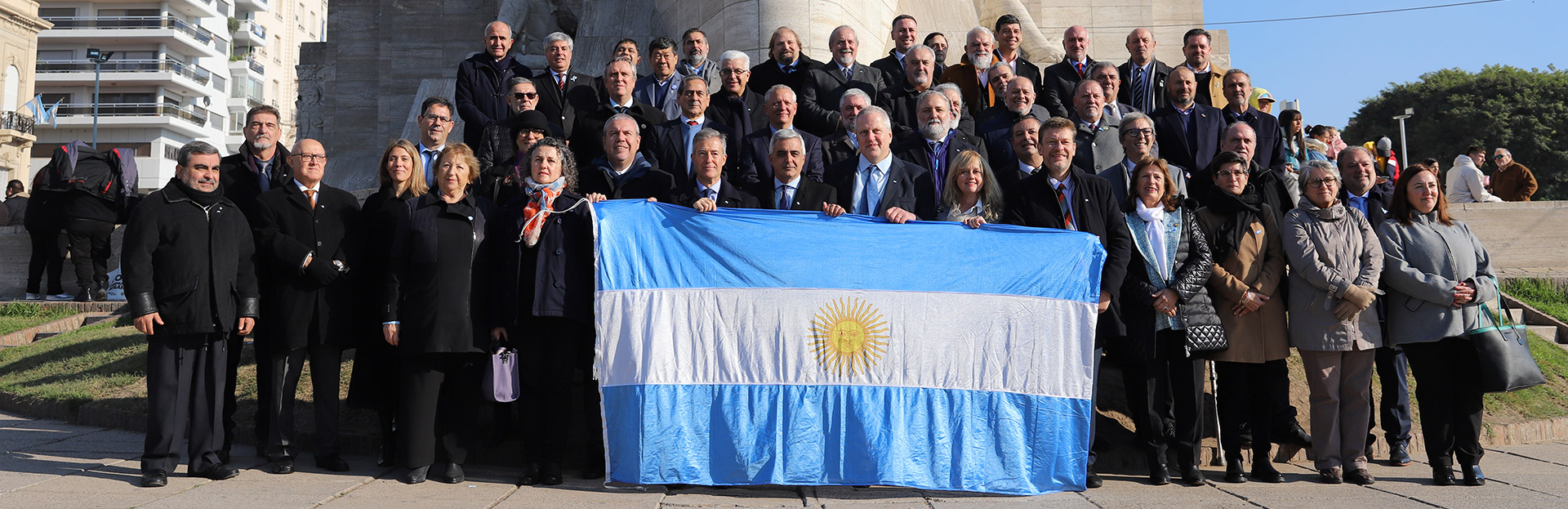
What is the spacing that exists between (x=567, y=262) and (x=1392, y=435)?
513 centimetres

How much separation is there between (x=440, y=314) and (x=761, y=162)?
84.0 inches

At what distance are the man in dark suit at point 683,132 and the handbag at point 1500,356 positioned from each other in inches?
181

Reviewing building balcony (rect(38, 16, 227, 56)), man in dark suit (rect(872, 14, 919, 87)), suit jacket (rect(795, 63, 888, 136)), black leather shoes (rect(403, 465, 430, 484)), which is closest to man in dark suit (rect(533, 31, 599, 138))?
suit jacket (rect(795, 63, 888, 136))

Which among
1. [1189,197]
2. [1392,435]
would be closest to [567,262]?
[1189,197]

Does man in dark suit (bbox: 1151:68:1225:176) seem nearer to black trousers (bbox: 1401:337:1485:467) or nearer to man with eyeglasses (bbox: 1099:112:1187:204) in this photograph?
man with eyeglasses (bbox: 1099:112:1187:204)

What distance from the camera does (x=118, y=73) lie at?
68438 mm

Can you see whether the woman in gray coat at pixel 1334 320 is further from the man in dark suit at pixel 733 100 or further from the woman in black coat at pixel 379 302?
the woman in black coat at pixel 379 302

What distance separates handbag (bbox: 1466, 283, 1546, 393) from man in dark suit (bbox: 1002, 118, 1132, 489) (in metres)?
2.01

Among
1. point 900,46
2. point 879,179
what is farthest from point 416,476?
point 900,46

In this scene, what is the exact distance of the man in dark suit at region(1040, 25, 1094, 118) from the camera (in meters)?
9.39

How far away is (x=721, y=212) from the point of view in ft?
20.4

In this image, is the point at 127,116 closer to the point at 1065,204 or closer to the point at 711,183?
the point at 711,183

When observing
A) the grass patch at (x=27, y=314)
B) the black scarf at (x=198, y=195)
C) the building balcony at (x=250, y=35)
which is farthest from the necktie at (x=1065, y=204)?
the building balcony at (x=250, y=35)

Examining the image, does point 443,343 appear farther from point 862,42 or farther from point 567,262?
point 862,42
